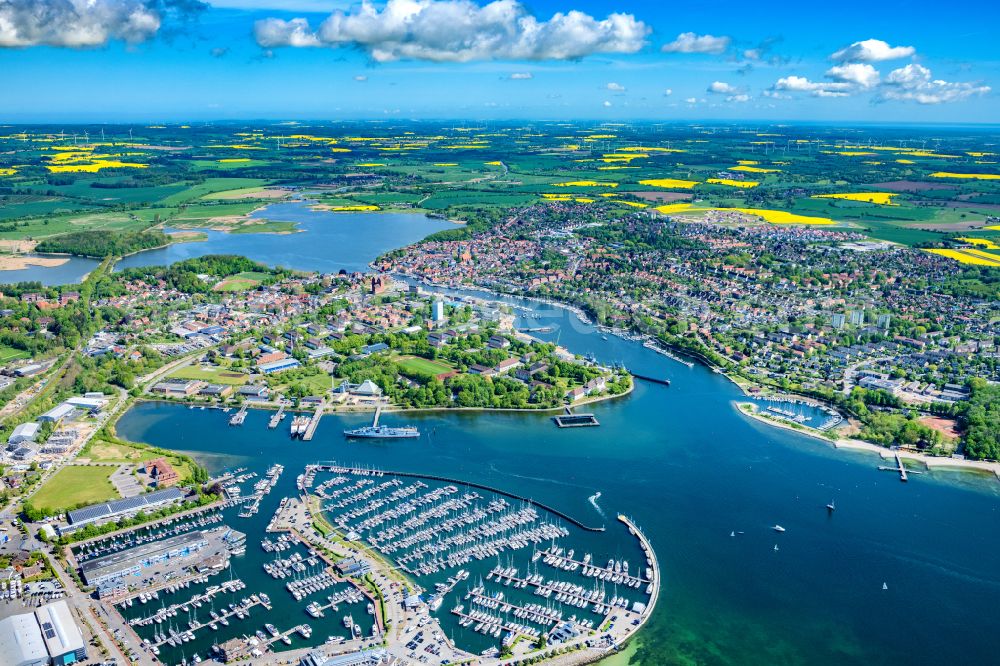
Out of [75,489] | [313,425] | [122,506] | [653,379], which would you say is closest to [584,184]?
[653,379]

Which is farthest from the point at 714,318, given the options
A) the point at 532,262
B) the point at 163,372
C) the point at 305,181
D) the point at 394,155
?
the point at 394,155

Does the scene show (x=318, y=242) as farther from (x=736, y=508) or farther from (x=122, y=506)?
(x=736, y=508)

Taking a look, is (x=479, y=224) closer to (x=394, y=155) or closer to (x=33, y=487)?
(x=33, y=487)

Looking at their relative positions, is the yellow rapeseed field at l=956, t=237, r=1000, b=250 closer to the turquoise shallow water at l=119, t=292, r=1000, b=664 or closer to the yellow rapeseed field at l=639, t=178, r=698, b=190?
the yellow rapeseed field at l=639, t=178, r=698, b=190

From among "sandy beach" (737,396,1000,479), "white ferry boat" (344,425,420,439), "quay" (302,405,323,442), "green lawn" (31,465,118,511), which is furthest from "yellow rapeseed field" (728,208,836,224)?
"green lawn" (31,465,118,511)

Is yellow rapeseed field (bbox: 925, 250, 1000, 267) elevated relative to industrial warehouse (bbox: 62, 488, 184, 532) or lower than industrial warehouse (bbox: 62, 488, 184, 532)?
elevated

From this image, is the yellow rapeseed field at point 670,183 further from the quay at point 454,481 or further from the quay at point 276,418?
the quay at point 454,481

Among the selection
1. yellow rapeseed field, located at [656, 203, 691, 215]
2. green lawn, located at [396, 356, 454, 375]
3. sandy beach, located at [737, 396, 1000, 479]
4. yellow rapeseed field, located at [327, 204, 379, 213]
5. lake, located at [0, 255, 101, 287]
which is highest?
yellow rapeseed field, located at [656, 203, 691, 215]
